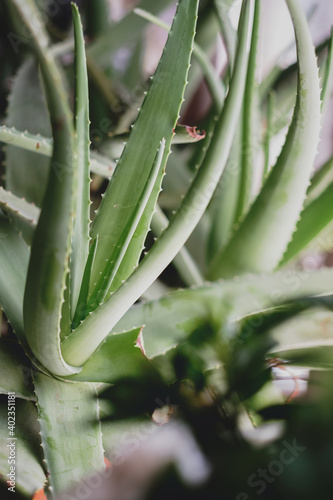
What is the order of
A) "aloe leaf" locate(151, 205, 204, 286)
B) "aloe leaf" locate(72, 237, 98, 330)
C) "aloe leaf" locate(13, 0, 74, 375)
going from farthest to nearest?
"aloe leaf" locate(151, 205, 204, 286) < "aloe leaf" locate(72, 237, 98, 330) < "aloe leaf" locate(13, 0, 74, 375)

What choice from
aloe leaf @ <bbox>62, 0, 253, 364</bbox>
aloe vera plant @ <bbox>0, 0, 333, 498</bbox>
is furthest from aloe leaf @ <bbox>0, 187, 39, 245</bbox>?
aloe leaf @ <bbox>62, 0, 253, 364</bbox>

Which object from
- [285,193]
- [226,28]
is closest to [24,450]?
[285,193]

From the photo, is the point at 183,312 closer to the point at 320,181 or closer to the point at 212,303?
the point at 212,303

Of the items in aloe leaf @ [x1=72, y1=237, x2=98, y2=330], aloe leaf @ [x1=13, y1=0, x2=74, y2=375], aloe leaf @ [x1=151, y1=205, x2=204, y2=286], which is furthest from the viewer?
aloe leaf @ [x1=151, y1=205, x2=204, y2=286]

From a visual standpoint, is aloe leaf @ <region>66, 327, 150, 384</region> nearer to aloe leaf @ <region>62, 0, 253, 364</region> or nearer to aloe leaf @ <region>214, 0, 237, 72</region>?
aloe leaf @ <region>62, 0, 253, 364</region>

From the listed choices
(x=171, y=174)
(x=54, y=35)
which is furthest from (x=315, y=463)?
(x=54, y=35)

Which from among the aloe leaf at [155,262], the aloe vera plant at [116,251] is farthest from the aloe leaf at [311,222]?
the aloe leaf at [155,262]

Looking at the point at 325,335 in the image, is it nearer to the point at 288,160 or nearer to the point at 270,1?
the point at 288,160
